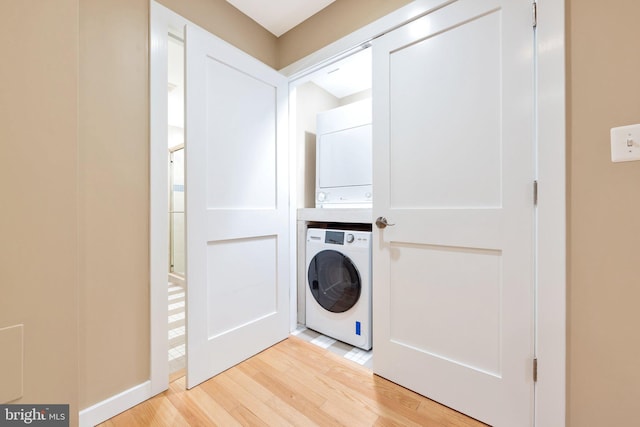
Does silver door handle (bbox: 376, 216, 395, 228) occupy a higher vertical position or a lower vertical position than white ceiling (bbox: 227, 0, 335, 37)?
lower

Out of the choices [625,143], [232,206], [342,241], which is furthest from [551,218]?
[232,206]

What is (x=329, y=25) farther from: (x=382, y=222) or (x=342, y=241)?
(x=342, y=241)

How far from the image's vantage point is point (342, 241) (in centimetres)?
185

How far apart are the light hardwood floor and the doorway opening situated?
40 centimetres

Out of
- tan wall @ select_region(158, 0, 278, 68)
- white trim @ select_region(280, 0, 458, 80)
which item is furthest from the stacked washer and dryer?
tan wall @ select_region(158, 0, 278, 68)

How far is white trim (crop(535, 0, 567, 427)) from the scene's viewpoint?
978 millimetres

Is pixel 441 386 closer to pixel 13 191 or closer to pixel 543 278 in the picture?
pixel 543 278

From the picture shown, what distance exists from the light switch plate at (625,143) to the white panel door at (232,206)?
166 centimetres

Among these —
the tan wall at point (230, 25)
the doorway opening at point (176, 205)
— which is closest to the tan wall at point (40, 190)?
the tan wall at point (230, 25)

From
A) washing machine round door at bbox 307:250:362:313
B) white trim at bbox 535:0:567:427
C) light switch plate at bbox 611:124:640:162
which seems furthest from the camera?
washing machine round door at bbox 307:250:362:313

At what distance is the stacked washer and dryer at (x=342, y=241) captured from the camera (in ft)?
5.75

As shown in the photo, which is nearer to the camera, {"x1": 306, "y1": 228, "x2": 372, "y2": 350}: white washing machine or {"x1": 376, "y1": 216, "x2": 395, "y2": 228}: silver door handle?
{"x1": 376, "y1": 216, "x2": 395, "y2": 228}: silver door handle

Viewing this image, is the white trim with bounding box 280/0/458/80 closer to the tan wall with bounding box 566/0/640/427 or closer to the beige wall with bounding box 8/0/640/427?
the beige wall with bounding box 8/0/640/427

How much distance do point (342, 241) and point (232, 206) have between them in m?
0.79
